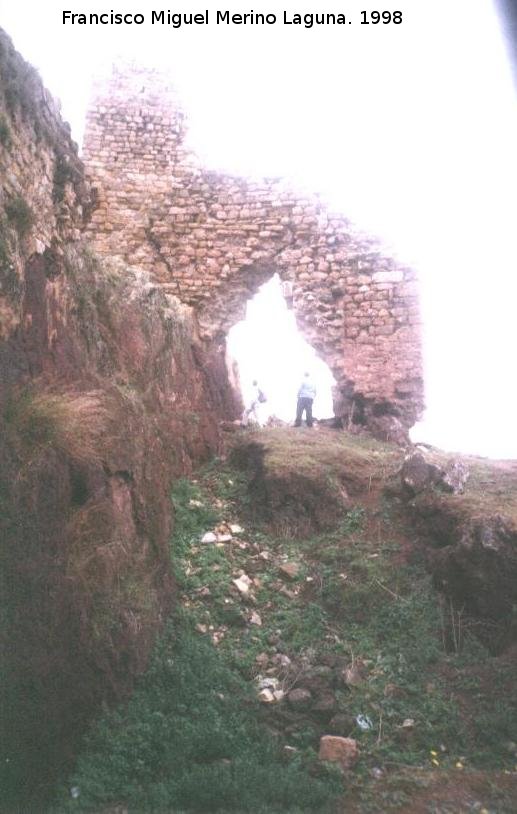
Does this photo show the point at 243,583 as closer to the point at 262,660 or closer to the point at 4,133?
the point at 262,660

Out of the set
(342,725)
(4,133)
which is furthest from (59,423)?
(342,725)

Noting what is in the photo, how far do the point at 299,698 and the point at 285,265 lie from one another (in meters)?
7.88

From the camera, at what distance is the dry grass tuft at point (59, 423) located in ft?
14.0

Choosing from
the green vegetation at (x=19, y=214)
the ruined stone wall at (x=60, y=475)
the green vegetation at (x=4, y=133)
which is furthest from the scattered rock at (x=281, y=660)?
the green vegetation at (x=4, y=133)

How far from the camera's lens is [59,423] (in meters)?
4.47

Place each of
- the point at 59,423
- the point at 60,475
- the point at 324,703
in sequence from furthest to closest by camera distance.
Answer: the point at 324,703, the point at 59,423, the point at 60,475

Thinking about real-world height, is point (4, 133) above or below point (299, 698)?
above

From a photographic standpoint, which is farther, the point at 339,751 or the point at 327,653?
the point at 327,653

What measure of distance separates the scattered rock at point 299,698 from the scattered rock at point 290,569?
163cm

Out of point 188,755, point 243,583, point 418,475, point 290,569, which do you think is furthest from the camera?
point 418,475

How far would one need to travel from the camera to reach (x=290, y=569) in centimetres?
633

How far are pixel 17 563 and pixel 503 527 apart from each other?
4106 mm

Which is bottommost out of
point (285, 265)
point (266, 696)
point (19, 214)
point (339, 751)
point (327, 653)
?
point (339, 751)

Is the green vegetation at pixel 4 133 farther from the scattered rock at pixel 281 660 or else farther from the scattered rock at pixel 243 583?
the scattered rock at pixel 281 660
